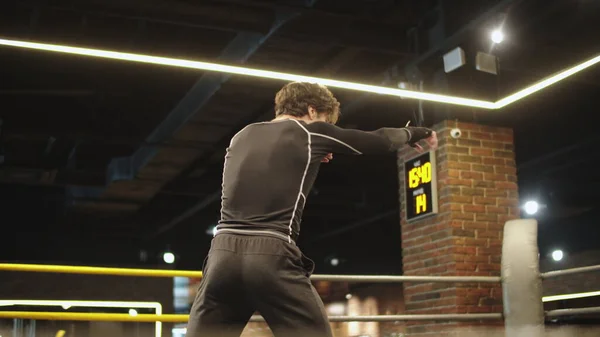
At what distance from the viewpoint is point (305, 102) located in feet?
8.20

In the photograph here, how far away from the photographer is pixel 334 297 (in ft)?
59.7

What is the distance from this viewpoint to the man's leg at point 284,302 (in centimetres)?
219

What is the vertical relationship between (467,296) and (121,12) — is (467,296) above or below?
below

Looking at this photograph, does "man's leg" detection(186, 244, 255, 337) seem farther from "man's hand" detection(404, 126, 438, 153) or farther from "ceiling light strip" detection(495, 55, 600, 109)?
"ceiling light strip" detection(495, 55, 600, 109)

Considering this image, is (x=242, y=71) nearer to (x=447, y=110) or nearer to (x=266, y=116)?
(x=447, y=110)

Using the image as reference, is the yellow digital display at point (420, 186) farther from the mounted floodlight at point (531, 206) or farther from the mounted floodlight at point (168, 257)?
the mounted floodlight at point (168, 257)

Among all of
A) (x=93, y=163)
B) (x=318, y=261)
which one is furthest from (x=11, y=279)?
(x=318, y=261)

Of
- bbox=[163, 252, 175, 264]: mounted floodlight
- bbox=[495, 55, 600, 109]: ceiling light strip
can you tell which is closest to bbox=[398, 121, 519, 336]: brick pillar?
bbox=[495, 55, 600, 109]: ceiling light strip

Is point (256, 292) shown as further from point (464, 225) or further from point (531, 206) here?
point (531, 206)

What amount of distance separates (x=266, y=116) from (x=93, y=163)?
3.60 meters

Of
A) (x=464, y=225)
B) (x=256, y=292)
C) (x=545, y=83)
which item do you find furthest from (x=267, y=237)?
(x=464, y=225)

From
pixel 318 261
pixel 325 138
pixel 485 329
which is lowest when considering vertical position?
pixel 485 329

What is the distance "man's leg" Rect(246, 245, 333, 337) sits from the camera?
2186 mm

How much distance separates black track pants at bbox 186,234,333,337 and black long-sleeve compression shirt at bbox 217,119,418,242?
0.06 metres
